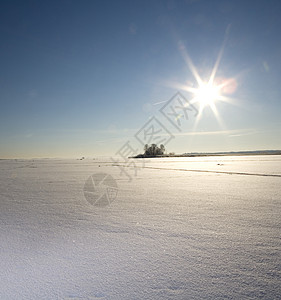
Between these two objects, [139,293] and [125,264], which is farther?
[125,264]

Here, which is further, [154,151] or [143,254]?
[154,151]

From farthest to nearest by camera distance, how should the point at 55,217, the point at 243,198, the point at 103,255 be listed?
the point at 243,198 < the point at 55,217 < the point at 103,255

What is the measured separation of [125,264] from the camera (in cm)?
130

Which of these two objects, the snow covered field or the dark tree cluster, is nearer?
the snow covered field

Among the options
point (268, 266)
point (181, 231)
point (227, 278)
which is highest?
point (181, 231)

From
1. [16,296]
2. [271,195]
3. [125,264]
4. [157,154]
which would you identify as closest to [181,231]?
[125,264]

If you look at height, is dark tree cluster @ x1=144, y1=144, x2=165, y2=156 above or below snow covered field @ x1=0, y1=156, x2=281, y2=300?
above

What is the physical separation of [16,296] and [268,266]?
4.64ft

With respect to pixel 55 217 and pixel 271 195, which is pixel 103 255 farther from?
pixel 271 195

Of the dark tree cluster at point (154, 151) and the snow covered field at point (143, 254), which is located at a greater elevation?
the dark tree cluster at point (154, 151)

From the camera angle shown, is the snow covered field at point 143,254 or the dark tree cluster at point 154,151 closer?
the snow covered field at point 143,254

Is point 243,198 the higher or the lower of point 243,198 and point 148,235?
the higher

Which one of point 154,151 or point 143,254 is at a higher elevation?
point 154,151

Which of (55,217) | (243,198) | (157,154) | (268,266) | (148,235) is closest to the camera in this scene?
(268,266)
